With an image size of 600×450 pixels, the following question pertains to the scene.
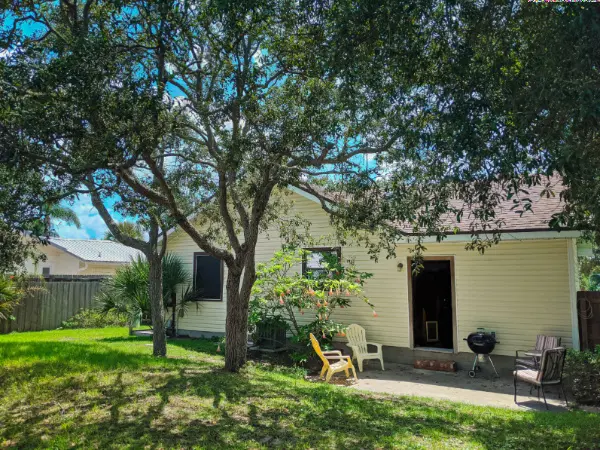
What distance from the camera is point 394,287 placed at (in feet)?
37.0

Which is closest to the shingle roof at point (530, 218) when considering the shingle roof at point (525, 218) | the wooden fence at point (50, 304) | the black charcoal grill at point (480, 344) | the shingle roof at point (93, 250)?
the shingle roof at point (525, 218)

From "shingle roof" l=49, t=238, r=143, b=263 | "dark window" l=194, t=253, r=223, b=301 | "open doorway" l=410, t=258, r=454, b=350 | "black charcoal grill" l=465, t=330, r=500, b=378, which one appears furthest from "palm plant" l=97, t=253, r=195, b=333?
"shingle roof" l=49, t=238, r=143, b=263

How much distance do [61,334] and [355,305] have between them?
36.2ft

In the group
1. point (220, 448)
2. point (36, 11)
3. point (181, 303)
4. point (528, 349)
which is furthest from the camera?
point (181, 303)

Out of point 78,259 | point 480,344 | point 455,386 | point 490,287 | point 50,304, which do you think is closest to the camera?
point 455,386

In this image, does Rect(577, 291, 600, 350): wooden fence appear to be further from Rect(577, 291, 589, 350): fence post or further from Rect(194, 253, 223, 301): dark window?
Rect(194, 253, 223, 301): dark window

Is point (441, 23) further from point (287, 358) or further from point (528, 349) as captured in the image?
point (287, 358)

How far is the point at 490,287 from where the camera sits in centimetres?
1026

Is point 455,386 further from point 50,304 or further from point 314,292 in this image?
point 50,304

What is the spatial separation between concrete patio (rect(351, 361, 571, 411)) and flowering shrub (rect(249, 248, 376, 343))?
4.57 ft

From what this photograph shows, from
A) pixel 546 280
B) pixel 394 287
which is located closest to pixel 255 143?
pixel 394 287

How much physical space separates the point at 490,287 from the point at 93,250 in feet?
91.2

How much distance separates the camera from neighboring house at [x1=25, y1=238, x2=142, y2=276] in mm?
28953

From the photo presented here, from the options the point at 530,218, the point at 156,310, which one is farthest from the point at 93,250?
the point at 530,218
